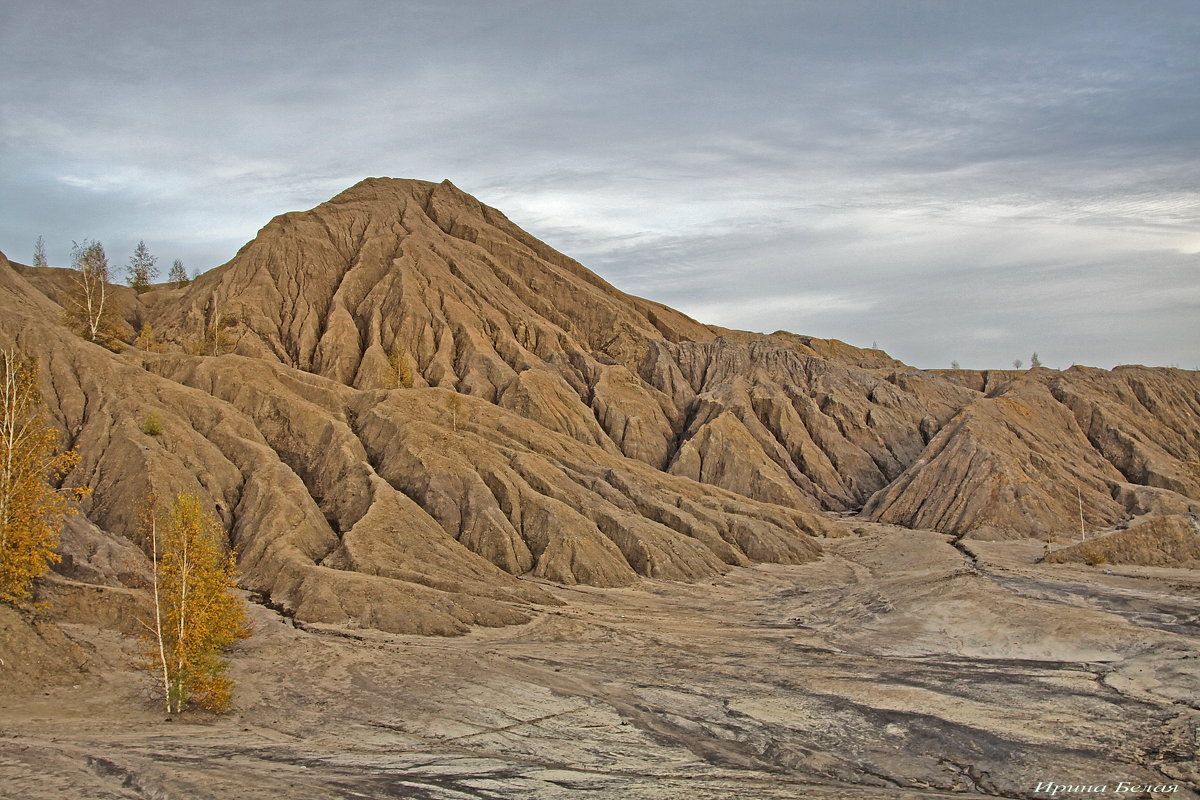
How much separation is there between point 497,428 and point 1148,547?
50811 millimetres

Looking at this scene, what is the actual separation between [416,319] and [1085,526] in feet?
245

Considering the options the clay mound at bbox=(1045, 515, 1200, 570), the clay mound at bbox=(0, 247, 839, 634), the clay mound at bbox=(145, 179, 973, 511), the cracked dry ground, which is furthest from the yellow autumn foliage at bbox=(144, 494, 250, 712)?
the clay mound at bbox=(145, 179, 973, 511)

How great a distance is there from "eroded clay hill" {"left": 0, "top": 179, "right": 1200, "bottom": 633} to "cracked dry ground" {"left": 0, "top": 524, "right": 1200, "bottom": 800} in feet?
24.8

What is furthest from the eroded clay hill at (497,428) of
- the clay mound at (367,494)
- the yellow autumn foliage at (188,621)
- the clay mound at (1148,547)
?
the clay mound at (1148,547)

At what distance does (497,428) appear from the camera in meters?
75.5

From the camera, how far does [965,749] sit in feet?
85.4

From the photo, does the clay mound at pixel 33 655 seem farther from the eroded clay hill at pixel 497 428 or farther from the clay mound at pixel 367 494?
the clay mound at pixel 367 494

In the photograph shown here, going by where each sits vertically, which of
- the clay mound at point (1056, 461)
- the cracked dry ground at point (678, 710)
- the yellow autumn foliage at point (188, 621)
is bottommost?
the cracked dry ground at point (678, 710)

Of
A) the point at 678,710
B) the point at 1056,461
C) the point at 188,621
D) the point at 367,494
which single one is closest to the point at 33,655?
the point at 188,621

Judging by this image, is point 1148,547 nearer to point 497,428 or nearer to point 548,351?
point 497,428

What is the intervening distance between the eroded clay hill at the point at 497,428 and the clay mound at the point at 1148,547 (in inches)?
603

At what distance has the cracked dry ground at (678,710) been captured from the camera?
2238 cm

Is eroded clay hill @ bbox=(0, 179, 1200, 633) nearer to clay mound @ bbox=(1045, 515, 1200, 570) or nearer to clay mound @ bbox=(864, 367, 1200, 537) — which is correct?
clay mound @ bbox=(864, 367, 1200, 537)

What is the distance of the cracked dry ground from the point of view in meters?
22.4
